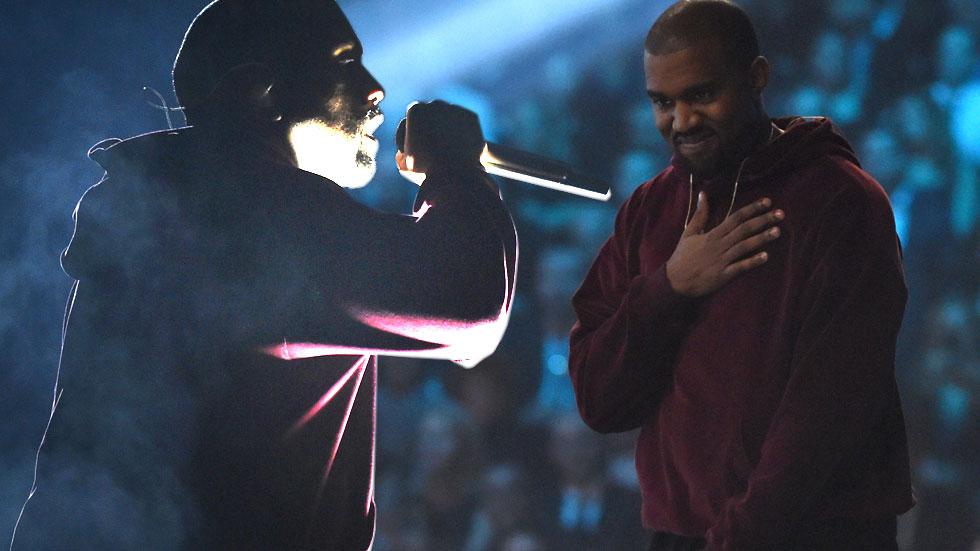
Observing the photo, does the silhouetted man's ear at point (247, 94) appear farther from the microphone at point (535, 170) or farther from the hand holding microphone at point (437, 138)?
the microphone at point (535, 170)

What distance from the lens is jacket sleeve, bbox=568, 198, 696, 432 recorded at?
1.14 metres

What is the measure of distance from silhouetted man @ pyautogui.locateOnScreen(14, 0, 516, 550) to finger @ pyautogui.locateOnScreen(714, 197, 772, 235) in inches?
9.4

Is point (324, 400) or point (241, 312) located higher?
point (241, 312)

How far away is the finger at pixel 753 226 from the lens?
1092 mm

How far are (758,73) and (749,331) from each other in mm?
280

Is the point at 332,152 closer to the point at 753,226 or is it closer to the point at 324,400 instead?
the point at 324,400

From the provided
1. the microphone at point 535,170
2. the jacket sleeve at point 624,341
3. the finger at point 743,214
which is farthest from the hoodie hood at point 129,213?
the finger at point 743,214

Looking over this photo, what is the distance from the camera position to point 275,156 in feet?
3.96

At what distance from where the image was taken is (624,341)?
117cm

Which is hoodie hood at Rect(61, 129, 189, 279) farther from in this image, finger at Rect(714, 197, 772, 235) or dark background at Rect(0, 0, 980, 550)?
dark background at Rect(0, 0, 980, 550)

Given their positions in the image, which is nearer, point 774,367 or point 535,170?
point 774,367

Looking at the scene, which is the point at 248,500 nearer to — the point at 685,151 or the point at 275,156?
the point at 275,156

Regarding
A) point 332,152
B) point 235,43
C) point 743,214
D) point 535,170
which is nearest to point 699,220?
point 743,214

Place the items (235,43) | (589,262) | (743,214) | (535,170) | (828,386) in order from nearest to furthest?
1. (828,386)
2. (743,214)
3. (235,43)
4. (535,170)
5. (589,262)
